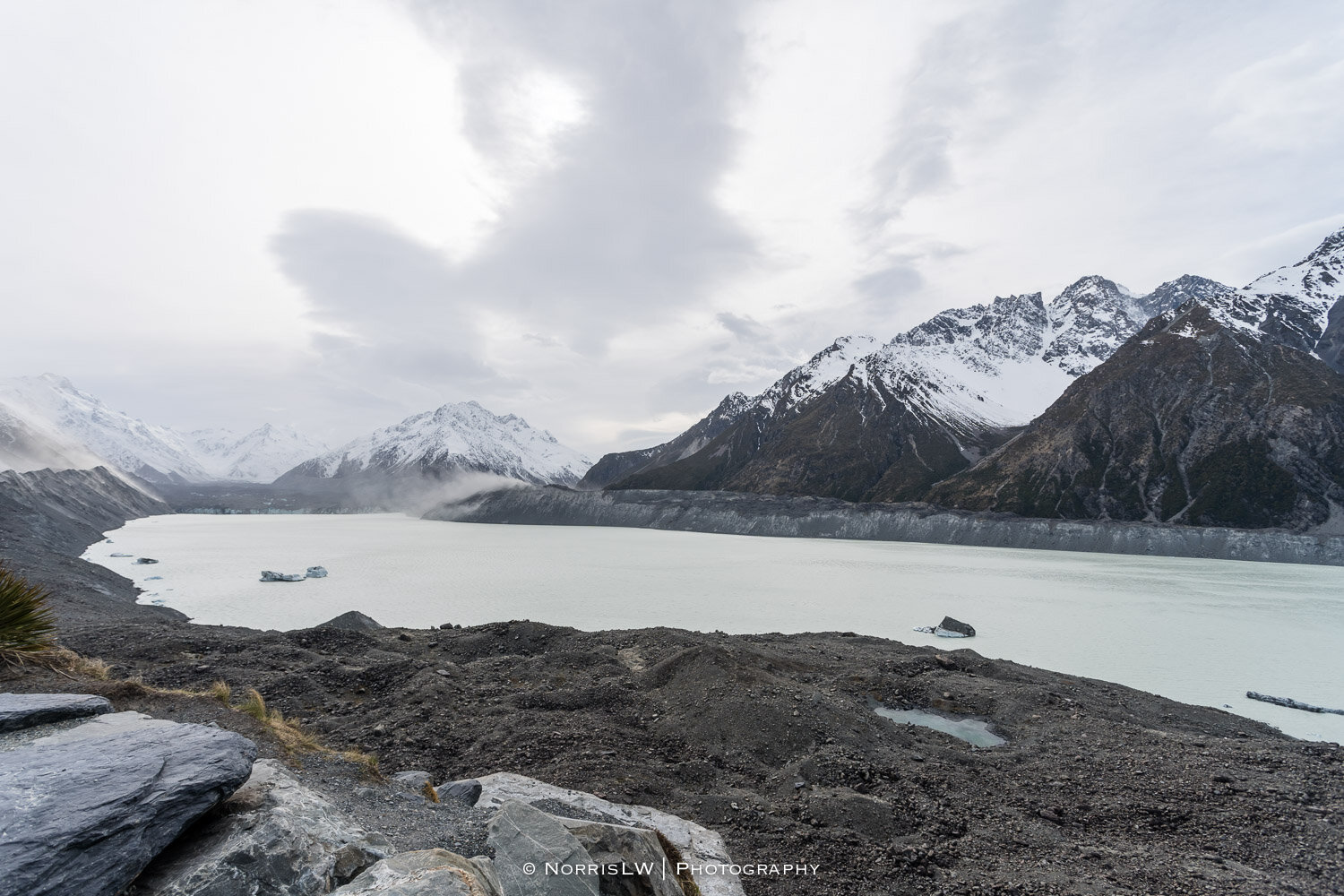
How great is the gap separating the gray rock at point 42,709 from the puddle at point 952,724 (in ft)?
51.6

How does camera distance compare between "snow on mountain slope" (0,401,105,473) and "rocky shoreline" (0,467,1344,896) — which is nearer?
"rocky shoreline" (0,467,1344,896)

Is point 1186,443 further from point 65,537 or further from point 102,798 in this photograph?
point 65,537

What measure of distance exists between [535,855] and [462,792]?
3.99 metres

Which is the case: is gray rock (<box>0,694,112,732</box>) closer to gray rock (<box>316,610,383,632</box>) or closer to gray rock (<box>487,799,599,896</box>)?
gray rock (<box>487,799,599,896</box>)

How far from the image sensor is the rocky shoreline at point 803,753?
830 centimetres

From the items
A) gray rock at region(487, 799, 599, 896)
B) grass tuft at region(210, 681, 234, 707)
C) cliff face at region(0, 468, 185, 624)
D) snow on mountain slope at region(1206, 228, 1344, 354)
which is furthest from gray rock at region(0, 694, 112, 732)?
snow on mountain slope at region(1206, 228, 1344, 354)

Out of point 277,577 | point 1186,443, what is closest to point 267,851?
point 277,577

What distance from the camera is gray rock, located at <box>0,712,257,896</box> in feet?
13.6

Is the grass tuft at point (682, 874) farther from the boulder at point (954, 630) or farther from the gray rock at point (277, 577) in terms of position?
the gray rock at point (277, 577)

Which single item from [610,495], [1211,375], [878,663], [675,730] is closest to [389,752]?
[675,730]

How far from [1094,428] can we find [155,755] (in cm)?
16716

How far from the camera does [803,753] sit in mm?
12703

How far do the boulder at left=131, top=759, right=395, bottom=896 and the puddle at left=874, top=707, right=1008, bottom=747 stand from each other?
539 inches

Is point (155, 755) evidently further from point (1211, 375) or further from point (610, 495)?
point (1211, 375)
